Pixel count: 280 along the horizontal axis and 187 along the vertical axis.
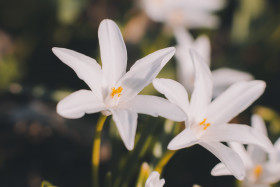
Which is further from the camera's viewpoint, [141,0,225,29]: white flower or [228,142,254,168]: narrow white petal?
[141,0,225,29]: white flower

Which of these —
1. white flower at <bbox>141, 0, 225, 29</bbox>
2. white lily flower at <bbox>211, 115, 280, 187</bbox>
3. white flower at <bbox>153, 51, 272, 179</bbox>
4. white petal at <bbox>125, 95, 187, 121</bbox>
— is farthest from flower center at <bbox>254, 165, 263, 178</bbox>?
white flower at <bbox>141, 0, 225, 29</bbox>

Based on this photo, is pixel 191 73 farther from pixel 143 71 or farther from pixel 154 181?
pixel 154 181

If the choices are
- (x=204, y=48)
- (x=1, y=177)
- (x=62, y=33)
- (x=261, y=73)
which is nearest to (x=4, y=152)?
(x=1, y=177)

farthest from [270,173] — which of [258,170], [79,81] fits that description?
[79,81]

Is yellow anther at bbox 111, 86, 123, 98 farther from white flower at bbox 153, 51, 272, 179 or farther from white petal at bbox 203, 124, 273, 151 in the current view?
white petal at bbox 203, 124, 273, 151

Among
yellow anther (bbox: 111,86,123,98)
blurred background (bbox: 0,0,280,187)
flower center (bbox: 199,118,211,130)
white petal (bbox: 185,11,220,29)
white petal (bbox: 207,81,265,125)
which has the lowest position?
blurred background (bbox: 0,0,280,187)

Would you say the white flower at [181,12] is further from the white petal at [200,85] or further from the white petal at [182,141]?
the white petal at [182,141]
